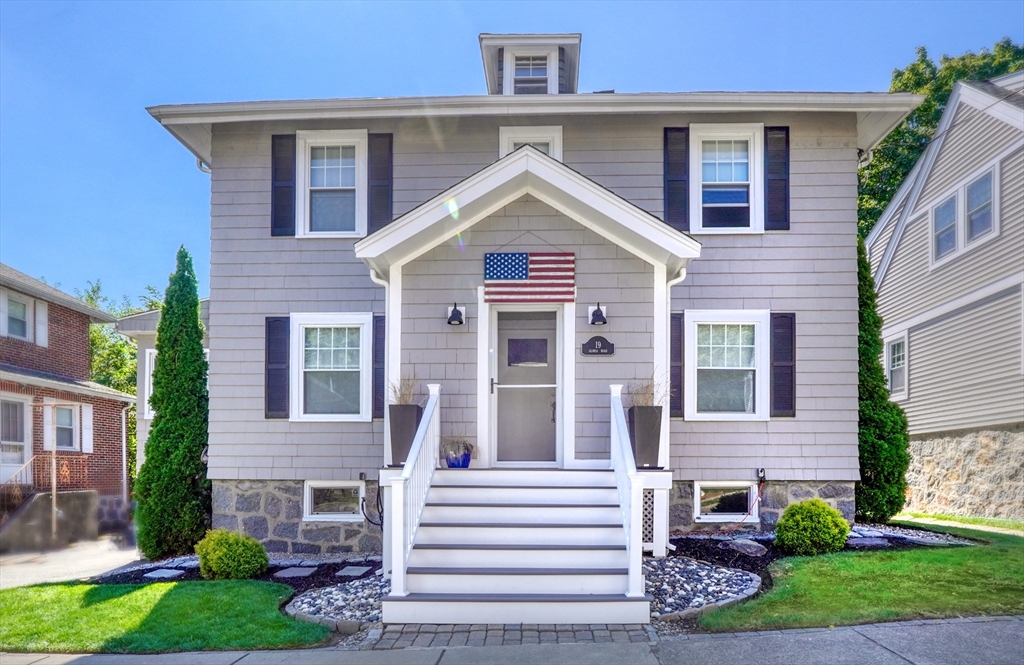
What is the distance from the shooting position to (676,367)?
974cm

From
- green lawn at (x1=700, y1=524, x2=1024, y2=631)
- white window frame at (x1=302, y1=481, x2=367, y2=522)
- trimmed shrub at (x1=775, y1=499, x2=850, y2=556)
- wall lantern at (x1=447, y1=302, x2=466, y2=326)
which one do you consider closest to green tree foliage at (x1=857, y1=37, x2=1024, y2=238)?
trimmed shrub at (x1=775, y1=499, x2=850, y2=556)

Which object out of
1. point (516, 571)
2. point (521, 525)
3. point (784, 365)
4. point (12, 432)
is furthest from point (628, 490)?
point (12, 432)

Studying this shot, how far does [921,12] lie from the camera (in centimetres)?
2108

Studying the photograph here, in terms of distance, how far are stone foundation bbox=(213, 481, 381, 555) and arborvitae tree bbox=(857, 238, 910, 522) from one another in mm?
6546

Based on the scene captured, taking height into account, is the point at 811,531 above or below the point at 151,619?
above

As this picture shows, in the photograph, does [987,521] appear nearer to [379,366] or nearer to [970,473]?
[970,473]

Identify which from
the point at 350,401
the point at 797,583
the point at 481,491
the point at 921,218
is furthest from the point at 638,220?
the point at 921,218

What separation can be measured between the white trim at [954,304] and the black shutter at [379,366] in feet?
34.3

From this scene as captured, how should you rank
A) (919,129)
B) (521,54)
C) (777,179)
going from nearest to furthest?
(777,179) < (521,54) < (919,129)

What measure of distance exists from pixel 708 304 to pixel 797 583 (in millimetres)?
3877

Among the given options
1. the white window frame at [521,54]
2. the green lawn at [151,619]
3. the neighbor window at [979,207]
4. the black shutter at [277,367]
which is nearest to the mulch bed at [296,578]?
the green lawn at [151,619]

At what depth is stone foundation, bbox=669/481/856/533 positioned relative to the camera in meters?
9.65

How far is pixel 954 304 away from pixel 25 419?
18.9m

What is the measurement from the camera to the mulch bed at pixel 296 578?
797cm
